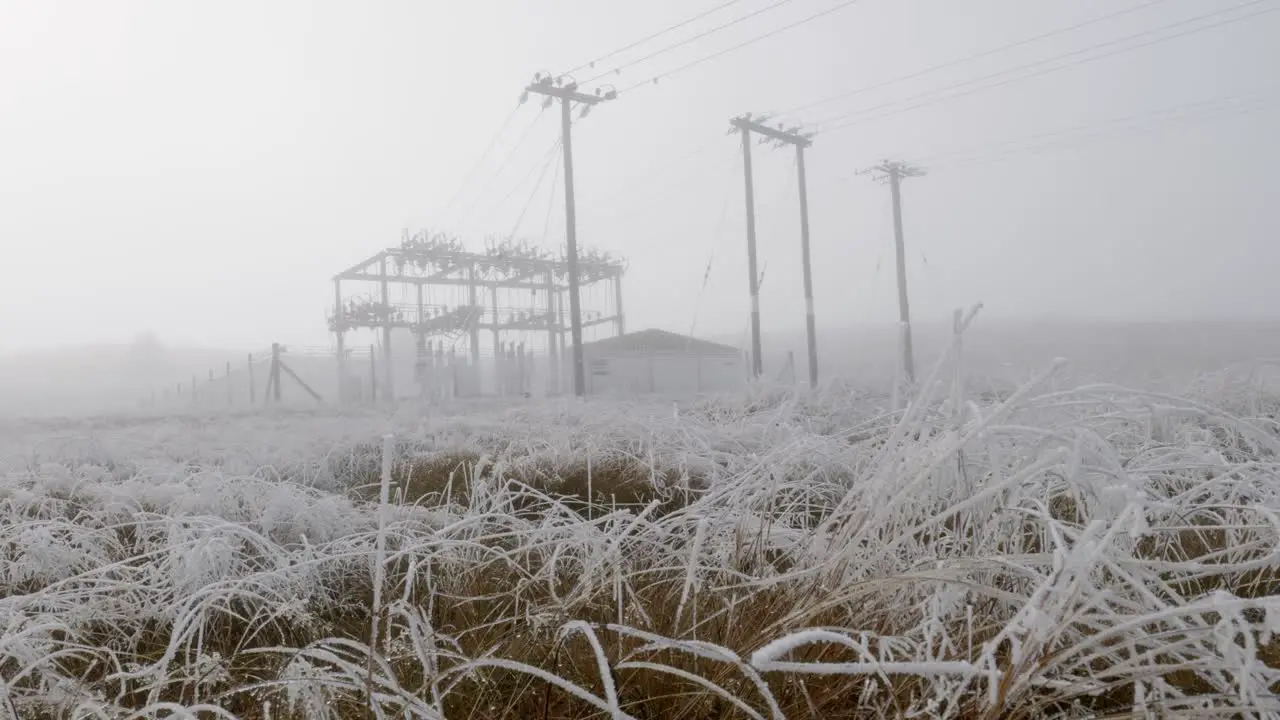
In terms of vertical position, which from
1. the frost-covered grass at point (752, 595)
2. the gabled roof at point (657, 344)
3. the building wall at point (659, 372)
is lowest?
the frost-covered grass at point (752, 595)

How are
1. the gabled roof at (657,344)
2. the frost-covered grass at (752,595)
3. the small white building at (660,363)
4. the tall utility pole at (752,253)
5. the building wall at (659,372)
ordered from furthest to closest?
the gabled roof at (657,344) < the small white building at (660,363) < the building wall at (659,372) < the tall utility pole at (752,253) < the frost-covered grass at (752,595)

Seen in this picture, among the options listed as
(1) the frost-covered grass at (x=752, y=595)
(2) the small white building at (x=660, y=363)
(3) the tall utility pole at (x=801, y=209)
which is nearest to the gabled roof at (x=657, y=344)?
(2) the small white building at (x=660, y=363)

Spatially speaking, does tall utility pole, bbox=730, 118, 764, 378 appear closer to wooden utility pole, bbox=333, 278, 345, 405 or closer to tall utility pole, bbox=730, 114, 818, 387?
tall utility pole, bbox=730, 114, 818, 387

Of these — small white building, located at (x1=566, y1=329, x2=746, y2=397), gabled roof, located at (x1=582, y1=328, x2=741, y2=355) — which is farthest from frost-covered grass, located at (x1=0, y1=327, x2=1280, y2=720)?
gabled roof, located at (x1=582, y1=328, x2=741, y2=355)

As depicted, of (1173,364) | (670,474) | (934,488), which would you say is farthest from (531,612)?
(1173,364)

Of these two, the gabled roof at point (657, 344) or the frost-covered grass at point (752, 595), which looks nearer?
the frost-covered grass at point (752, 595)

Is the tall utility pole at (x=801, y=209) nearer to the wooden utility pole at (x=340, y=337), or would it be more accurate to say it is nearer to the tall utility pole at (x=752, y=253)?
the tall utility pole at (x=752, y=253)

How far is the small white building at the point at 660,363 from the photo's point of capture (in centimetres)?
2866

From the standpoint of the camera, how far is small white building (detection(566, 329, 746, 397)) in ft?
94.0

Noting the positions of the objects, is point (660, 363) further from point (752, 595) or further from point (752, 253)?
point (752, 595)

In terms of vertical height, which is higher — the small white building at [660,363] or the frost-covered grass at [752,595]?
the small white building at [660,363]

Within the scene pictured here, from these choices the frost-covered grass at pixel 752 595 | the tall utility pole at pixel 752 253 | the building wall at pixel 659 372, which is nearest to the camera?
the frost-covered grass at pixel 752 595

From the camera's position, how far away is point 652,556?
7.15 ft

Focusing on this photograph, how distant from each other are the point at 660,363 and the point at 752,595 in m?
28.1
